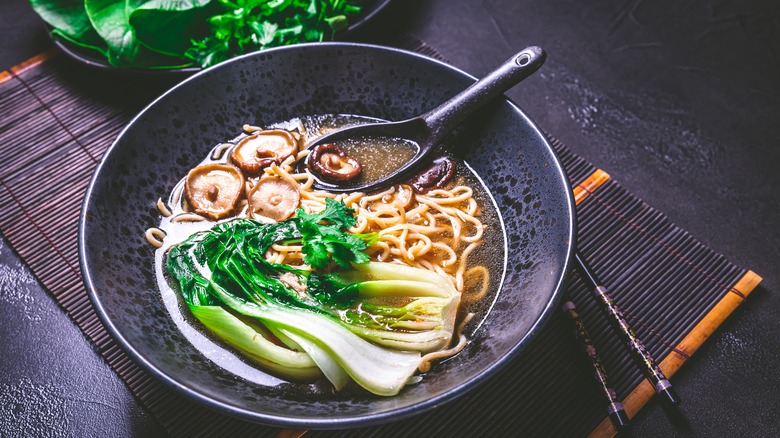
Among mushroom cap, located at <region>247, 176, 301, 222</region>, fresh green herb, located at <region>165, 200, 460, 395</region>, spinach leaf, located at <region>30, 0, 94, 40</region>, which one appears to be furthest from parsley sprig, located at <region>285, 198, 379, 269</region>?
spinach leaf, located at <region>30, 0, 94, 40</region>

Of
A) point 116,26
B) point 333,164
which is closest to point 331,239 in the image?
point 333,164

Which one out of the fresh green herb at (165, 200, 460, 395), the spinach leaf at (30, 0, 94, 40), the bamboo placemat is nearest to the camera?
the fresh green herb at (165, 200, 460, 395)

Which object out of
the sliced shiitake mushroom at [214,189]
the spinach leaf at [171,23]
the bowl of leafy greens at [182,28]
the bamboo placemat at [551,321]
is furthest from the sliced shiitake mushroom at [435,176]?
the spinach leaf at [171,23]

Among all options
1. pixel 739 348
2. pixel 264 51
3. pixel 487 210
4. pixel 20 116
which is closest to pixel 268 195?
pixel 264 51

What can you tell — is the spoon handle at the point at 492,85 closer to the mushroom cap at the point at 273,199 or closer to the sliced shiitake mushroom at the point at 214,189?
the mushroom cap at the point at 273,199

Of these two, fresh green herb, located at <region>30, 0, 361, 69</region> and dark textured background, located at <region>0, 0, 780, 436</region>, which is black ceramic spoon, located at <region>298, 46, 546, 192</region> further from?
dark textured background, located at <region>0, 0, 780, 436</region>
